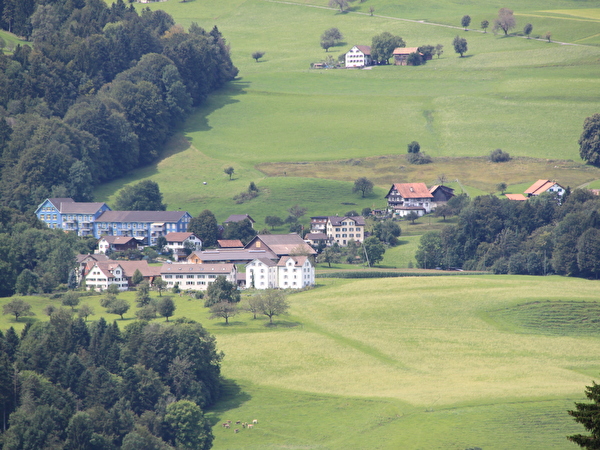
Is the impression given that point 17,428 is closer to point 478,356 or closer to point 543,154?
point 478,356

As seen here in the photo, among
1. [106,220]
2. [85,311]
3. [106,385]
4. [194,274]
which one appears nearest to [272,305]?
[194,274]

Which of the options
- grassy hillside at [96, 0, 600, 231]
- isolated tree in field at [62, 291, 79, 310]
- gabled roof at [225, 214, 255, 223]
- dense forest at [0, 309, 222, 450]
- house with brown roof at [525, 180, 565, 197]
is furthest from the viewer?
grassy hillside at [96, 0, 600, 231]

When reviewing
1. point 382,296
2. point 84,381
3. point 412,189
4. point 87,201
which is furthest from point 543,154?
point 84,381

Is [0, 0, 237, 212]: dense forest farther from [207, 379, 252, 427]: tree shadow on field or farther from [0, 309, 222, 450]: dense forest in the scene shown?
[207, 379, 252, 427]: tree shadow on field

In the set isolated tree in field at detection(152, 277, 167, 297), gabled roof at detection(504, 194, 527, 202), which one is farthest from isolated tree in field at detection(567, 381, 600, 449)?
gabled roof at detection(504, 194, 527, 202)

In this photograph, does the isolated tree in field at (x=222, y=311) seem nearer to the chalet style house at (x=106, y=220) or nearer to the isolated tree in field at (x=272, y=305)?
the isolated tree in field at (x=272, y=305)

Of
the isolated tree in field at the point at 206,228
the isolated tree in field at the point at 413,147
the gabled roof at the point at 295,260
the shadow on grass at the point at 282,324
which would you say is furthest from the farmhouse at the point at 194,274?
the isolated tree in field at the point at 413,147

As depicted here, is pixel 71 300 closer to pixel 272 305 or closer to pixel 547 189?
pixel 272 305
